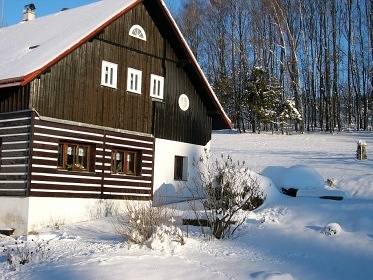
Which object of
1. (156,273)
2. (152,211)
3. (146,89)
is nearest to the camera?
(156,273)

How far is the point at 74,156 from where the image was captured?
16.0 m

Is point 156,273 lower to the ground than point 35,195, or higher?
lower

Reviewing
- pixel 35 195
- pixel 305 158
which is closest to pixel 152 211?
pixel 35 195

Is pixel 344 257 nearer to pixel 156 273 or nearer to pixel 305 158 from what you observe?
pixel 156 273

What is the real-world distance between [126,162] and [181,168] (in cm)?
322

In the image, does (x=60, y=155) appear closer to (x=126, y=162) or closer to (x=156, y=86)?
(x=126, y=162)

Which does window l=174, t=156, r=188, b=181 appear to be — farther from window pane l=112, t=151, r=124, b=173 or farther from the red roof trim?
the red roof trim

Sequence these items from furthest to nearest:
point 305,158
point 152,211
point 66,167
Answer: point 305,158 < point 66,167 < point 152,211

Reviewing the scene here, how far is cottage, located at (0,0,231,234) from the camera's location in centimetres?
1465

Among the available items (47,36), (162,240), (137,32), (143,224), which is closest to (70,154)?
(47,36)

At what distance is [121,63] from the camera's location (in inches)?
688

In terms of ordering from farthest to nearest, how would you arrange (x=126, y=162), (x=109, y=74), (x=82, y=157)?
(x=126, y=162)
(x=109, y=74)
(x=82, y=157)

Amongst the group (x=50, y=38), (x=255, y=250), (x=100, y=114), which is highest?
(x=50, y=38)

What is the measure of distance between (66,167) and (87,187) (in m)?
0.97
